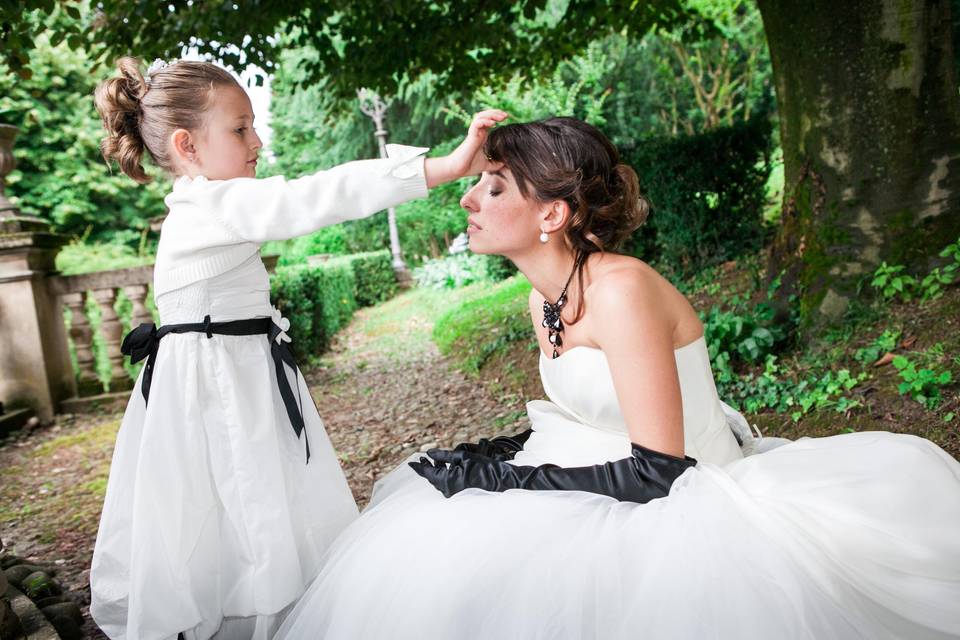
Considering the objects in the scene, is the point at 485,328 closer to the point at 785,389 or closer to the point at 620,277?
the point at 785,389

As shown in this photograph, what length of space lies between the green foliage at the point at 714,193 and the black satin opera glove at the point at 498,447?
6.06 m

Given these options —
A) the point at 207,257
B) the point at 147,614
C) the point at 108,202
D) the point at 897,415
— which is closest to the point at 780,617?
the point at 147,614

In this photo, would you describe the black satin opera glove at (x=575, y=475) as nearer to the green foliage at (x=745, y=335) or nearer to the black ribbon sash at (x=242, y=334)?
the black ribbon sash at (x=242, y=334)

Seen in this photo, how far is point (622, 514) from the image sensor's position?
6.04ft

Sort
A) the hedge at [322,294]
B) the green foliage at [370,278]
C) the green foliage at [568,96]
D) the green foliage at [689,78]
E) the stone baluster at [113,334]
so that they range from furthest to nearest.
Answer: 1. the green foliage at [370,278]
2. the green foliage at [568,96]
3. the green foliage at [689,78]
4. the hedge at [322,294]
5. the stone baluster at [113,334]

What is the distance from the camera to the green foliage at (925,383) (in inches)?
144

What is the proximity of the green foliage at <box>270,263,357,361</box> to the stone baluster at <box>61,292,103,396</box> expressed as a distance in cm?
183

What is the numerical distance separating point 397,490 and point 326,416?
4.48m

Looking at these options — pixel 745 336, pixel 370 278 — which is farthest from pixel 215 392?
pixel 370 278

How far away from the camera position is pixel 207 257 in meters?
2.18

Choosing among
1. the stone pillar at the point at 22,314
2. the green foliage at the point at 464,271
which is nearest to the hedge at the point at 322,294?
the green foliage at the point at 464,271

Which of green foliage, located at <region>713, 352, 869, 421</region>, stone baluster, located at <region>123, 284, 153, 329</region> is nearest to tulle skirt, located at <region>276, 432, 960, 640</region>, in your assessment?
green foliage, located at <region>713, 352, 869, 421</region>

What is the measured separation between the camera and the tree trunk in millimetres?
4328

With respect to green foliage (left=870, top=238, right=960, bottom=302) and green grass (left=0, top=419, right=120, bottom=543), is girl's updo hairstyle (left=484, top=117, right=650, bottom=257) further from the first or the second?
green grass (left=0, top=419, right=120, bottom=543)
